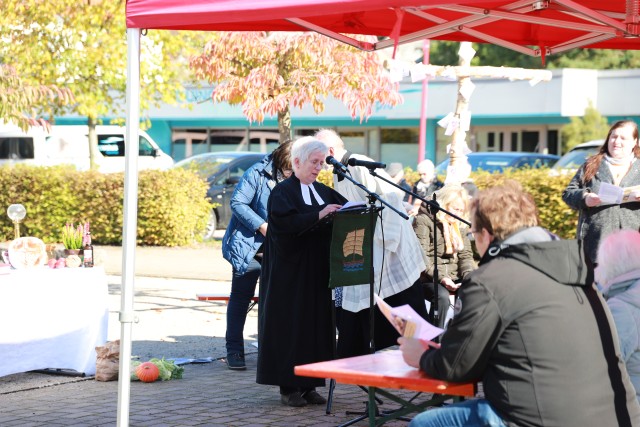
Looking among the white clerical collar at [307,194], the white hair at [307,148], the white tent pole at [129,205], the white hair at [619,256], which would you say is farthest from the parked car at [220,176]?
the white hair at [619,256]

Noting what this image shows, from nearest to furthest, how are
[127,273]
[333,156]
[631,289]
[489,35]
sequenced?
[631,289]
[127,273]
[333,156]
[489,35]

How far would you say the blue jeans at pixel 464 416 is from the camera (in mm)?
3916

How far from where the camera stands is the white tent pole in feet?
17.9

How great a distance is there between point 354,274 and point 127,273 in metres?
1.65

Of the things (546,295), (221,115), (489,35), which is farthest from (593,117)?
(546,295)

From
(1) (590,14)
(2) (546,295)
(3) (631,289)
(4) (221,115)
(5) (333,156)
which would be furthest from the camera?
(4) (221,115)

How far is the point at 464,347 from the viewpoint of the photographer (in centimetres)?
388

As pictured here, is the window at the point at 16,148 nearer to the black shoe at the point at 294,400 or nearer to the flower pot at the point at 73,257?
the flower pot at the point at 73,257

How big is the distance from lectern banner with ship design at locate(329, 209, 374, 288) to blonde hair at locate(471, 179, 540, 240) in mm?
2348

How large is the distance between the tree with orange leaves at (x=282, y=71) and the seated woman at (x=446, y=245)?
4.80 metres

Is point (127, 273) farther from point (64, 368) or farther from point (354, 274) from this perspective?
point (64, 368)

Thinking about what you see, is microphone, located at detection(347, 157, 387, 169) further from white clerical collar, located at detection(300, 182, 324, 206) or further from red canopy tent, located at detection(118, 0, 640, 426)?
red canopy tent, located at detection(118, 0, 640, 426)

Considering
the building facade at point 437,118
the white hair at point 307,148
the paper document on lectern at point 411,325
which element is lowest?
the paper document on lectern at point 411,325

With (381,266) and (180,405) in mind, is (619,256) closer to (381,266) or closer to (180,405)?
(381,266)
